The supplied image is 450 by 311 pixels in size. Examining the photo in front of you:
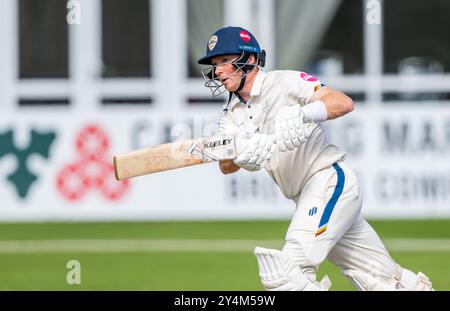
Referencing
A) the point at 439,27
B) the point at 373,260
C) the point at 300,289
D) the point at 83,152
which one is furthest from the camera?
the point at 439,27

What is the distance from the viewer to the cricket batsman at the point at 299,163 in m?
6.41

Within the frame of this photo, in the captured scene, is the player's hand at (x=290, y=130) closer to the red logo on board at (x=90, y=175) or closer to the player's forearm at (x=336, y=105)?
the player's forearm at (x=336, y=105)

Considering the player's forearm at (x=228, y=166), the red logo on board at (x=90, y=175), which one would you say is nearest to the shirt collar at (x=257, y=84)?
the player's forearm at (x=228, y=166)

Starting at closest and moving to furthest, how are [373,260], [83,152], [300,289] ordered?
[300,289], [373,260], [83,152]

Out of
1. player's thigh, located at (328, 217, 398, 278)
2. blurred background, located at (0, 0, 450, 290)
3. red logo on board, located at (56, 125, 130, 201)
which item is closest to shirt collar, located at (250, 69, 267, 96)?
player's thigh, located at (328, 217, 398, 278)

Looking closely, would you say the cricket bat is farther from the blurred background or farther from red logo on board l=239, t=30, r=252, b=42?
the blurred background

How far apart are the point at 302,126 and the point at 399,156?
8305mm

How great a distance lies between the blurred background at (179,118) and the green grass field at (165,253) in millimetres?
44

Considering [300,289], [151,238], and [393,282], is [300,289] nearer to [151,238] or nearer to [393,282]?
[393,282]

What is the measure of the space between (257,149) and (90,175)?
26.6 feet

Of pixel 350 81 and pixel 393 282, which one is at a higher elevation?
pixel 350 81

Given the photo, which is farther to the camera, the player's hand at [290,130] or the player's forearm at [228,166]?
the player's forearm at [228,166]

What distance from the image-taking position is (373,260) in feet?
22.7

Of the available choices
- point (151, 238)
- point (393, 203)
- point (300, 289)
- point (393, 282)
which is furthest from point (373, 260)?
point (393, 203)
